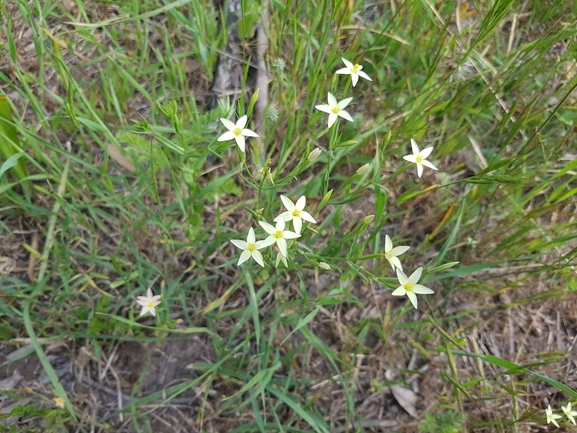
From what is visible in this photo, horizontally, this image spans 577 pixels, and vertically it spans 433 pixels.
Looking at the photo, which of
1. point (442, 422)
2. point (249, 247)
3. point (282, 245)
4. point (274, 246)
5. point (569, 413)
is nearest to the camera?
point (282, 245)

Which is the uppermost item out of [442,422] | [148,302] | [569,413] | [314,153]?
[314,153]

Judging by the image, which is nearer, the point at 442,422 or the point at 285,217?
the point at 285,217

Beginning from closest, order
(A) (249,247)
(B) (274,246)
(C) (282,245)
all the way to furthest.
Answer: (C) (282,245) → (A) (249,247) → (B) (274,246)

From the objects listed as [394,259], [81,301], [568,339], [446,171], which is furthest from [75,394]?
[568,339]

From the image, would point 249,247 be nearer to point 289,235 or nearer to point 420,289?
point 289,235

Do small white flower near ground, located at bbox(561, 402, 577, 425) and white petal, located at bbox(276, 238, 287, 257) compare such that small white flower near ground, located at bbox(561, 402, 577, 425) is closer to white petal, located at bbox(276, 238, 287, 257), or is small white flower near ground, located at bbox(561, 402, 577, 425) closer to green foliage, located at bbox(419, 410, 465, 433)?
green foliage, located at bbox(419, 410, 465, 433)

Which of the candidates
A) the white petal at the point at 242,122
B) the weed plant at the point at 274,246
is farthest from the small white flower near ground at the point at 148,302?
the white petal at the point at 242,122

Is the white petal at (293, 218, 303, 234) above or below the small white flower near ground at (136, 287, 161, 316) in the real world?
above

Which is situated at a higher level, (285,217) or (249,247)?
(285,217)

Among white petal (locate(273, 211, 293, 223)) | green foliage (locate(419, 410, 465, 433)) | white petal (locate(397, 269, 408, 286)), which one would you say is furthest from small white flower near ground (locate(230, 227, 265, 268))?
green foliage (locate(419, 410, 465, 433))

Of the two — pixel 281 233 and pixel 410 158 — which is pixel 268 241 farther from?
pixel 410 158

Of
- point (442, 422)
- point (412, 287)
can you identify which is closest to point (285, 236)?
point (412, 287)
